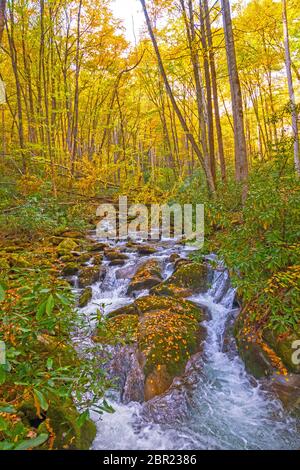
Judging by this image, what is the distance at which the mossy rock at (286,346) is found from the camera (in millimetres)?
3941

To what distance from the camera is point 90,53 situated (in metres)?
14.9

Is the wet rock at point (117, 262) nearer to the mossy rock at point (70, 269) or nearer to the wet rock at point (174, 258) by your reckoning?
the mossy rock at point (70, 269)

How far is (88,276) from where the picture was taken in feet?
25.8

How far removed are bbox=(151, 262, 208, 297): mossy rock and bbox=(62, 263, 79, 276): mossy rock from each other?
2545 millimetres

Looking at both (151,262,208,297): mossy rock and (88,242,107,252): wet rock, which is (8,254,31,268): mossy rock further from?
(151,262,208,297): mossy rock

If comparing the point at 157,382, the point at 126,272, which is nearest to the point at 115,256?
the point at 126,272

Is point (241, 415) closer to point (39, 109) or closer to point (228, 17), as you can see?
point (228, 17)

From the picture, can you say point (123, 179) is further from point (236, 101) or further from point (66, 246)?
point (236, 101)

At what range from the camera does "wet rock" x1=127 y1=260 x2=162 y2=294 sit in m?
7.19

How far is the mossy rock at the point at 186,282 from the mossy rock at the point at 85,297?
1.57m

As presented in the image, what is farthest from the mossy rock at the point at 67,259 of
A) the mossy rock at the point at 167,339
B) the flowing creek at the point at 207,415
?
the mossy rock at the point at 167,339

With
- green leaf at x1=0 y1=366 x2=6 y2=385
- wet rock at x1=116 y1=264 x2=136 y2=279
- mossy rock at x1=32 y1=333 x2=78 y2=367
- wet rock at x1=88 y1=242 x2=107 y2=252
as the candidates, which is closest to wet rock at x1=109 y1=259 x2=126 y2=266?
wet rock at x1=116 y1=264 x2=136 y2=279

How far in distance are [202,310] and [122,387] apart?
2.37 metres

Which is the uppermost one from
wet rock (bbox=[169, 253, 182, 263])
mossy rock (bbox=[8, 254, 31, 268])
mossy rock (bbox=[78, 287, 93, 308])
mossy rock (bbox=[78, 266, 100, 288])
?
mossy rock (bbox=[8, 254, 31, 268])
